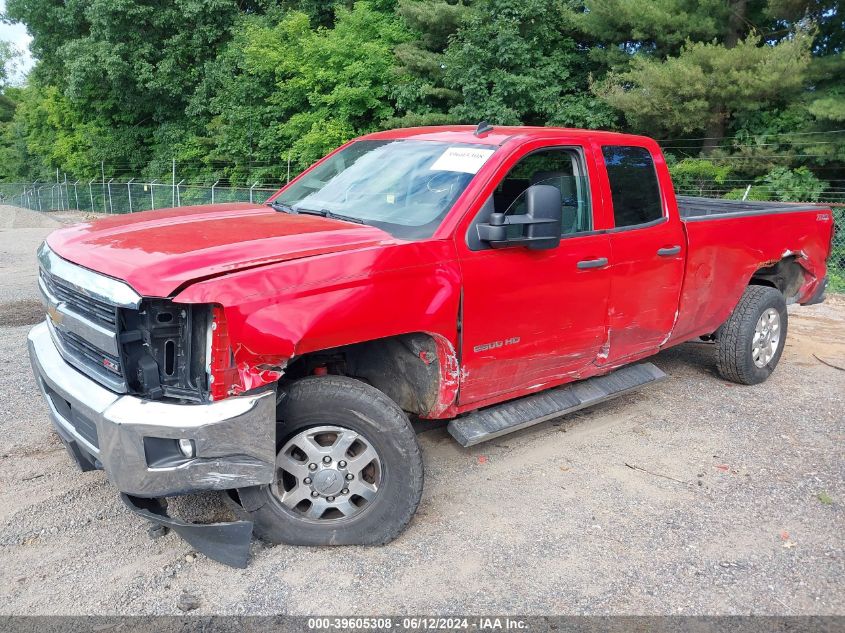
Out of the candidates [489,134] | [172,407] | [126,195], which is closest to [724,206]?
[489,134]

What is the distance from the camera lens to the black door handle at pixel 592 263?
4.17m

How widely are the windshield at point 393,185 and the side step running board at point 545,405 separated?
1.13 m

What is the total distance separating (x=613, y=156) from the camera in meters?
4.59

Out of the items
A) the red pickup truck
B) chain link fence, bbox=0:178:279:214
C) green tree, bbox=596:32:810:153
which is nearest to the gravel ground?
the red pickup truck

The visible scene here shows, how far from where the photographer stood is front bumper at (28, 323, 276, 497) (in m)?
2.82

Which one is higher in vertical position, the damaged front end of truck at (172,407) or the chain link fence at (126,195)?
the damaged front end of truck at (172,407)

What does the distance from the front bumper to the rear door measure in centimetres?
252

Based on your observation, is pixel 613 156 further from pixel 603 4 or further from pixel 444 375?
pixel 603 4

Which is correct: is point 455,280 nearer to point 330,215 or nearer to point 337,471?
point 330,215

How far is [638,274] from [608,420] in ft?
3.99

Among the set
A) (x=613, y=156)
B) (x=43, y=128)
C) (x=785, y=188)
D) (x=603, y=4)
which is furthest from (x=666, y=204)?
(x=43, y=128)

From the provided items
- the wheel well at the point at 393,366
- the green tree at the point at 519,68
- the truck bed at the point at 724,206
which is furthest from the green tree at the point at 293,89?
the wheel well at the point at 393,366

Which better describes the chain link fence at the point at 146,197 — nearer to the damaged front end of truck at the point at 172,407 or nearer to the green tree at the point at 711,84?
the green tree at the point at 711,84

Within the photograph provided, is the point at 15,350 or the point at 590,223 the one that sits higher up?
the point at 590,223
